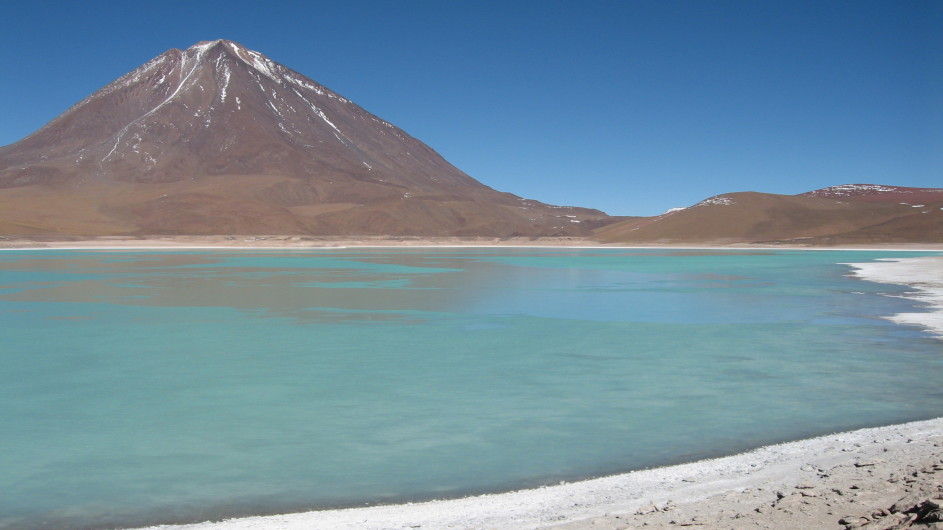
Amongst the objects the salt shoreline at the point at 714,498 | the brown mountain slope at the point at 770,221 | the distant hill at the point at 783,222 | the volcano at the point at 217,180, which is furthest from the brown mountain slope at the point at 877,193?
the salt shoreline at the point at 714,498

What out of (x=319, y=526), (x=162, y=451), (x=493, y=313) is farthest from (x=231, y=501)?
(x=493, y=313)

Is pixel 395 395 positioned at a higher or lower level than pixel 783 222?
lower

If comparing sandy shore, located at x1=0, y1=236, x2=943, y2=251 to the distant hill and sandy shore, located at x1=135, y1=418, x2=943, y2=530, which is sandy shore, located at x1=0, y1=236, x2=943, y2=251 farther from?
sandy shore, located at x1=135, y1=418, x2=943, y2=530

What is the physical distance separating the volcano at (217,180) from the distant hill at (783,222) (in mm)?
13751

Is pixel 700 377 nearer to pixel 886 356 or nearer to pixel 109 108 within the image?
pixel 886 356

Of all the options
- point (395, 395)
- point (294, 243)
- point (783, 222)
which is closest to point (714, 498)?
point (395, 395)

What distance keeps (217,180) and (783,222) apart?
10049 cm

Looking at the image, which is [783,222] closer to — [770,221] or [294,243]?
[770,221]

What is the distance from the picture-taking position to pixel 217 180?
5861 inches

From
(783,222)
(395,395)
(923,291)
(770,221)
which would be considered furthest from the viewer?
(770,221)

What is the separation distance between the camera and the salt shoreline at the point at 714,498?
5074 mm

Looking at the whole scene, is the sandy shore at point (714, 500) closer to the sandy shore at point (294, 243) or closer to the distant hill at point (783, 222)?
the sandy shore at point (294, 243)

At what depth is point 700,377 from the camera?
11016 millimetres

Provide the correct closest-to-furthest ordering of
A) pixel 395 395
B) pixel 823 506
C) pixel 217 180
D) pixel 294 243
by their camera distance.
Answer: pixel 823 506 < pixel 395 395 < pixel 294 243 < pixel 217 180
